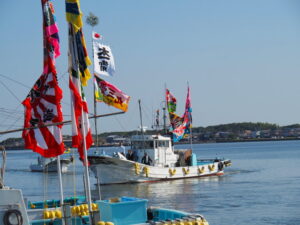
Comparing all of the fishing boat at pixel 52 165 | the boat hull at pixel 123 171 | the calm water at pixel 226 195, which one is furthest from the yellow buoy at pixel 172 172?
the fishing boat at pixel 52 165

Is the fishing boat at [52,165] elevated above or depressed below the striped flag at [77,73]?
below

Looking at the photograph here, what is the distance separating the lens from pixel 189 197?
35062 mm

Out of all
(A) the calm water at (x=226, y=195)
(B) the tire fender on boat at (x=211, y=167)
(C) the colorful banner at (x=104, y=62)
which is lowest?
(A) the calm water at (x=226, y=195)

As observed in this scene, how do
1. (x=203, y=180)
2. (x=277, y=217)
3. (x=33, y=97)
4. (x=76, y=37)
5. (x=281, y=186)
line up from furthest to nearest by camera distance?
1. (x=203, y=180)
2. (x=281, y=186)
3. (x=277, y=217)
4. (x=33, y=97)
5. (x=76, y=37)

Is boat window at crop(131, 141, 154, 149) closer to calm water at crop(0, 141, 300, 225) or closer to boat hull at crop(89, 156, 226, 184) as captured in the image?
boat hull at crop(89, 156, 226, 184)

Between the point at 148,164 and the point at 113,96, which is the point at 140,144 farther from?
the point at 113,96

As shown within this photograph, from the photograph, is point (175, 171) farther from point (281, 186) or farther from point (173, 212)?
point (173, 212)

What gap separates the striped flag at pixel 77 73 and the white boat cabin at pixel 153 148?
A: 30002 millimetres

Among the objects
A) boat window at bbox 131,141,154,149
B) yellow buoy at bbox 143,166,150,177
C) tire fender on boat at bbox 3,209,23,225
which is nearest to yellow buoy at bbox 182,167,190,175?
boat window at bbox 131,141,154,149

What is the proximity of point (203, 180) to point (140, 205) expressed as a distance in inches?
1220

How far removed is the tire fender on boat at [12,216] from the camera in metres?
11.9

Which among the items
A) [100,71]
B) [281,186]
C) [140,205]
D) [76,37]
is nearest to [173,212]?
[140,205]

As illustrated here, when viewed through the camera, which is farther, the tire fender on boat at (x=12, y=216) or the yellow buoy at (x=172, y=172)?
the yellow buoy at (x=172, y=172)

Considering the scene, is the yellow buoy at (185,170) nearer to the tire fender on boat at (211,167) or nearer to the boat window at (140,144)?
the tire fender on boat at (211,167)
